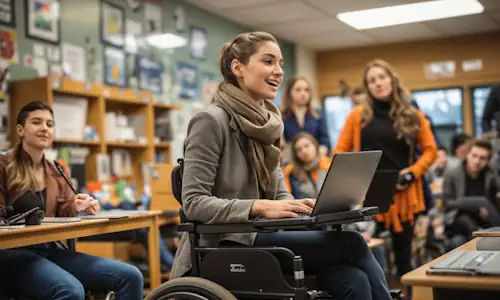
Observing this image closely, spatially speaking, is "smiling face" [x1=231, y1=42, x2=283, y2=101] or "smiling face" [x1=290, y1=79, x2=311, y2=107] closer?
"smiling face" [x1=231, y1=42, x2=283, y2=101]

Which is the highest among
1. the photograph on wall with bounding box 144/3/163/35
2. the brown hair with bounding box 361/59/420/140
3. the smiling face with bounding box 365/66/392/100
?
the photograph on wall with bounding box 144/3/163/35

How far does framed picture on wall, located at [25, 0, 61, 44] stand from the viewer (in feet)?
15.1

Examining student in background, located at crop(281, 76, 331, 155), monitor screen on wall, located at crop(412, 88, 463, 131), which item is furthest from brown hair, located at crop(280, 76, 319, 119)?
monitor screen on wall, located at crop(412, 88, 463, 131)

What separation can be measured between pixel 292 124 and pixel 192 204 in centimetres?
243

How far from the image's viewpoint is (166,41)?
620 centimetres

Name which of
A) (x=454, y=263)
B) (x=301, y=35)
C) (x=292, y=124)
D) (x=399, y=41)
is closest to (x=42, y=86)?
(x=292, y=124)

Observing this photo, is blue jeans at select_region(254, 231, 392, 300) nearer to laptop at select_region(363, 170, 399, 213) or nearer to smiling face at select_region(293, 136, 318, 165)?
laptop at select_region(363, 170, 399, 213)

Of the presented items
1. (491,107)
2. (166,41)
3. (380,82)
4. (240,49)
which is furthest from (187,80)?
(240,49)

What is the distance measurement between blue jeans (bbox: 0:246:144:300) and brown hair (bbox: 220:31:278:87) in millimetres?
781

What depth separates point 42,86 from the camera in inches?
168

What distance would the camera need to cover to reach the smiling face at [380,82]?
318cm

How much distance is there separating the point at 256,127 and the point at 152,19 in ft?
14.5

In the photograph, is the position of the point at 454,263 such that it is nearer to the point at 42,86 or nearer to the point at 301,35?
the point at 42,86

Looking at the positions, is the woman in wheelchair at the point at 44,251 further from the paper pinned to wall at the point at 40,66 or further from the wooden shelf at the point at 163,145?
the wooden shelf at the point at 163,145
